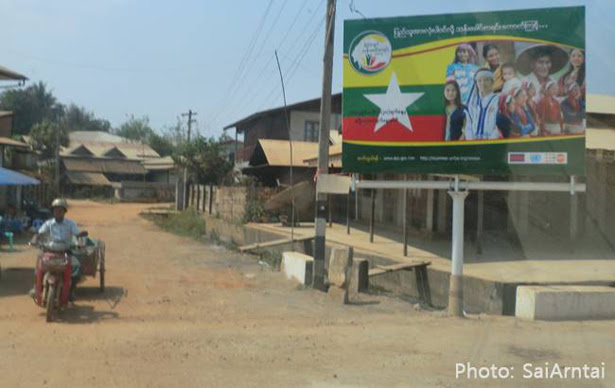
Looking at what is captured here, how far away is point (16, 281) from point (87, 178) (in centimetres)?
5015

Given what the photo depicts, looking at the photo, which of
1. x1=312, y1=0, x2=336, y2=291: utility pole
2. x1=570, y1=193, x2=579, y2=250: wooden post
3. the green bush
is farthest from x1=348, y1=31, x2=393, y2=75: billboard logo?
the green bush

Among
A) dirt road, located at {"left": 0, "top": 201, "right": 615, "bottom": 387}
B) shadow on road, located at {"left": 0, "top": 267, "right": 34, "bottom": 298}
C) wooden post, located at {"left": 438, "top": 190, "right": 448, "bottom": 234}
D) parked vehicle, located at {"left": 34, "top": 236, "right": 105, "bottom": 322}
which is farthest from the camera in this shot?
wooden post, located at {"left": 438, "top": 190, "right": 448, "bottom": 234}

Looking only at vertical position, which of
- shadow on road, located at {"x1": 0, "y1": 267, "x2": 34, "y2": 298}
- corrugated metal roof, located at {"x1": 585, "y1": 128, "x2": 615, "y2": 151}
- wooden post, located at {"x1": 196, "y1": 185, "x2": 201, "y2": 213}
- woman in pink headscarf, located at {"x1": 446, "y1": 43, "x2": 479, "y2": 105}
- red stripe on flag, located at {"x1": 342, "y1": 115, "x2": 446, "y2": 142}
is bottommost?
shadow on road, located at {"x1": 0, "y1": 267, "x2": 34, "y2": 298}

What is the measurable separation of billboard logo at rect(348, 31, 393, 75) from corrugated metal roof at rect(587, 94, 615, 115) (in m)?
10.7

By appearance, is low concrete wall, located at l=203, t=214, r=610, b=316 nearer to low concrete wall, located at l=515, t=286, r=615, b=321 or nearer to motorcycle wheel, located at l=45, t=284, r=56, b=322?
low concrete wall, located at l=515, t=286, r=615, b=321

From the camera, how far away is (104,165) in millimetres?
62125

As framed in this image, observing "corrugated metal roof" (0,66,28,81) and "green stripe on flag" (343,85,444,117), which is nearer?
"green stripe on flag" (343,85,444,117)

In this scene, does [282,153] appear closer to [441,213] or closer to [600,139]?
[441,213]

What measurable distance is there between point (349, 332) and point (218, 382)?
2.69 m

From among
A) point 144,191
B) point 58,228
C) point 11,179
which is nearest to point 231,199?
point 11,179

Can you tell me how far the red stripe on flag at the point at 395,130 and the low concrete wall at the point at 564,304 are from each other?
2760 mm

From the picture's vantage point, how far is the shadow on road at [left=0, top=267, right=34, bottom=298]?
1034 centimetres

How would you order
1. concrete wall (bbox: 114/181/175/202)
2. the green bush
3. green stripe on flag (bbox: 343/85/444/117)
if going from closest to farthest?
green stripe on flag (bbox: 343/85/444/117), the green bush, concrete wall (bbox: 114/181/175/202)

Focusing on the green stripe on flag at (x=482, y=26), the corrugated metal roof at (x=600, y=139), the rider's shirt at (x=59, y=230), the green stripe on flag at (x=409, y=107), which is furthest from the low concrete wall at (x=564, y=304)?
the rider's shirt at (x=59, y=230)
